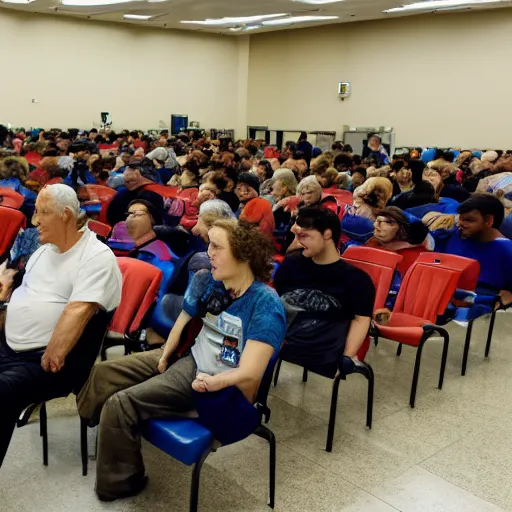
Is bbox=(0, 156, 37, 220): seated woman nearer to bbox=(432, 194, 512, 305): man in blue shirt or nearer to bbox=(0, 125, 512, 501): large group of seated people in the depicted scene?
bbox=(0, 125, 512, 501): large group of seated people

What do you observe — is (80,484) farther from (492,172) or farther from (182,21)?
(182,21)

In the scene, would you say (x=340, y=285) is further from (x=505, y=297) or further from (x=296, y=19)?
(x=296, y=19)

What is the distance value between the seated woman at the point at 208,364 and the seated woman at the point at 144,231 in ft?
3.66

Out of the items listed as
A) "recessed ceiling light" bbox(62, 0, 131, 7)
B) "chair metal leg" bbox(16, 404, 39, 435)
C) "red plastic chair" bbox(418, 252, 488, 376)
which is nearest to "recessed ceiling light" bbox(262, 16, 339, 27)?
"recessed ceiling light" bbox(62, 0, 131, 7)

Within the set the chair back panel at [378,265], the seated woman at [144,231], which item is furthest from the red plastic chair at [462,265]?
the seated woman at [144,231]

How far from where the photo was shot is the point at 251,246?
2.60m

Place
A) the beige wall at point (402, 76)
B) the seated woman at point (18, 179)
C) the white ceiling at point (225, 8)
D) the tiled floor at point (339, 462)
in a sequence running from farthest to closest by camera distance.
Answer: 1. the beige wall at point (402, 76)
2. the white ceiling at point (225, 8)
3. the seated woman at point (18, 179)
4. the tiled floor at point (339, 462)

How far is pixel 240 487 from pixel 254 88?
22.0 metres

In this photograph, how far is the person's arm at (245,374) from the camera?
2.35 m

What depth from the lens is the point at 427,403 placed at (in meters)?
3.87

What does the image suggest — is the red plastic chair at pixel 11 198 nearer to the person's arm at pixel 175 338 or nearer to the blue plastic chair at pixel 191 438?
A: the person's arm at pixel 175 338

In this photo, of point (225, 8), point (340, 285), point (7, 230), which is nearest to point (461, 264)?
point (340, 285)

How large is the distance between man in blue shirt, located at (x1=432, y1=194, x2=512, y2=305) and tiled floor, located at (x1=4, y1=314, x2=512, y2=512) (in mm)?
756

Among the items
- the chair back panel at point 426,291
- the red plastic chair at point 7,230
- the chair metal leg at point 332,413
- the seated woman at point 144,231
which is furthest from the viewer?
the red plastic chair at point 7,230
